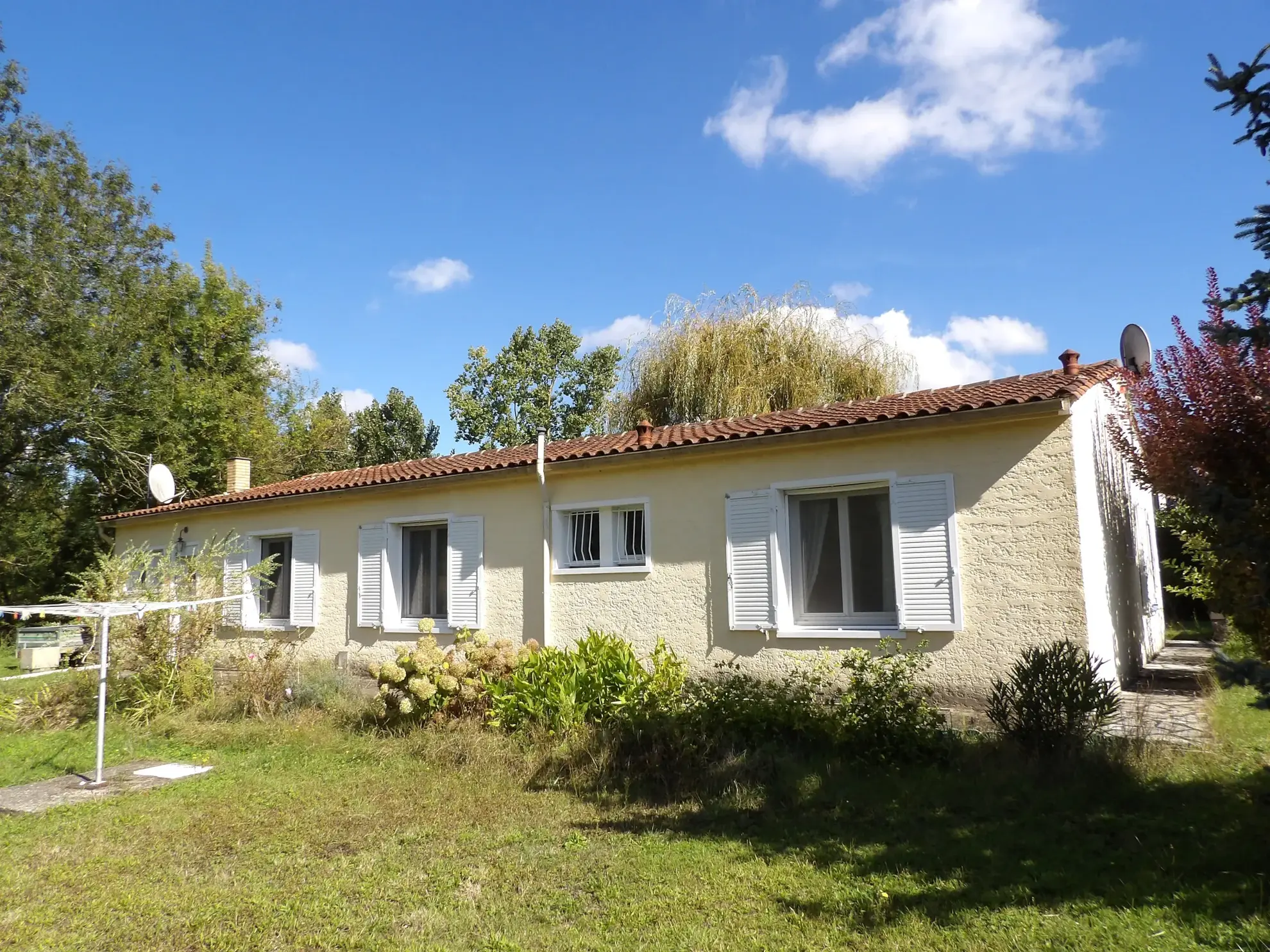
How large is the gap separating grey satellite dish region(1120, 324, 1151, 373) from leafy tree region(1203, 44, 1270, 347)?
5.58 m

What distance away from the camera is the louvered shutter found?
12.3 m

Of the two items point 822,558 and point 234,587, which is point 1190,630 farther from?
point 234,587

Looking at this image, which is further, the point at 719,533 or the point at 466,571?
the point at 466,571

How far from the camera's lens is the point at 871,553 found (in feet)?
26.1

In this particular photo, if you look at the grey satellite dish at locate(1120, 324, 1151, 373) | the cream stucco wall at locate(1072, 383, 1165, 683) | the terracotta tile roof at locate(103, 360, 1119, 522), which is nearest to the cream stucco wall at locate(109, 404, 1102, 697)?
the terracotta tile roof at locate(103, 360, 1119, 522)

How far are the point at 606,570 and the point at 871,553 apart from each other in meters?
2.98

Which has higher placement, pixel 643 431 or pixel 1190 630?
pixel 643 431

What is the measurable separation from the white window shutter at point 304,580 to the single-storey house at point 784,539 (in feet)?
0.11

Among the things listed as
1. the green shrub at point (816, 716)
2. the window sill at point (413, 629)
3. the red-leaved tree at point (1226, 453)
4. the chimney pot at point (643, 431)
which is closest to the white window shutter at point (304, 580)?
the window sill at point (413, 629)

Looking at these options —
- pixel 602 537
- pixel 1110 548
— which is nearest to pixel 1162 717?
pixel 1110 548

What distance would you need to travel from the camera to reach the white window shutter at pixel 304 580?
11.9 metres

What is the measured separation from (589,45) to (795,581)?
6.87 metres

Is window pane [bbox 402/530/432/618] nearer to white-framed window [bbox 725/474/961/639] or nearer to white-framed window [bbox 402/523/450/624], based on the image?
white-framed window [bbox 402/523/450/624]

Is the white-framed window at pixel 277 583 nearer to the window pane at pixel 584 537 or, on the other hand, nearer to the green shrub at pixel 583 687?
the window pane at pixel 584 537
